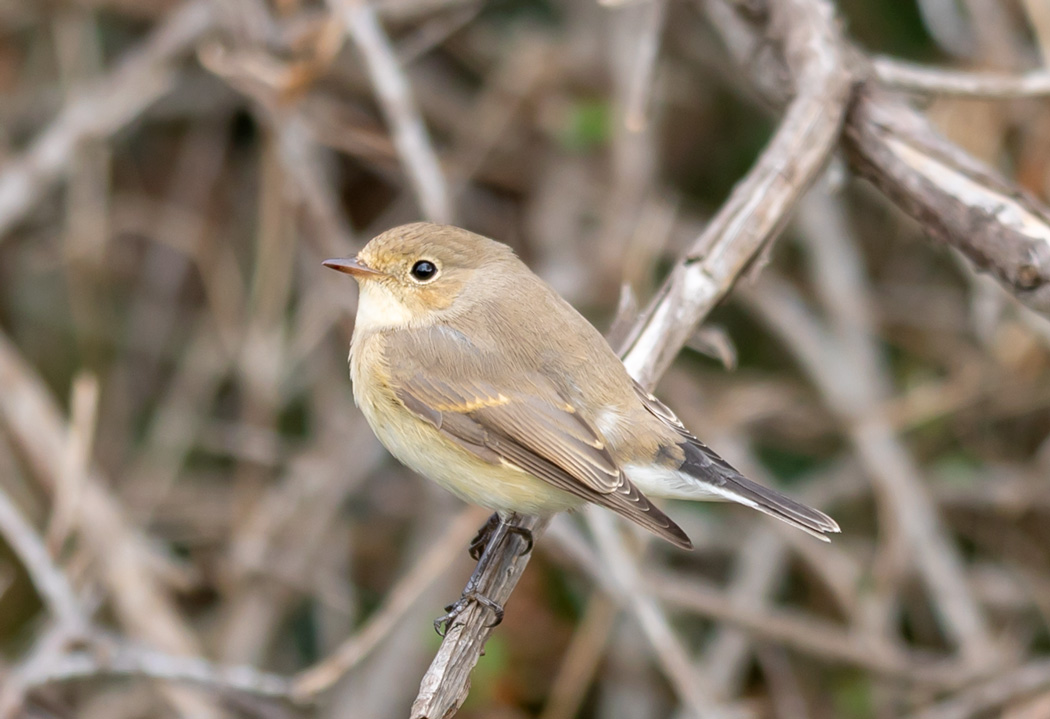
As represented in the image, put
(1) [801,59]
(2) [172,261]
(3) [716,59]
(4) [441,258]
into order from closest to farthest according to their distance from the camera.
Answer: (1) [801,59] < (4) [441,258] < (3) [716,59] < (2) [172,261]

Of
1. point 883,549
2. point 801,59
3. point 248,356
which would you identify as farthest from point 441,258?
point 883,549

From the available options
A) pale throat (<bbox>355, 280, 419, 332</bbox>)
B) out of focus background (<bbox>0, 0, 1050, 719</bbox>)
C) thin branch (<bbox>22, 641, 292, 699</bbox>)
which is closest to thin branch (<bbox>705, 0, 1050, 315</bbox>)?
out of focus background (<bbox>0, 0, 1050, 719</bbox>)

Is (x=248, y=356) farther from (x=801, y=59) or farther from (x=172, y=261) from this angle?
(x=801, y=59)

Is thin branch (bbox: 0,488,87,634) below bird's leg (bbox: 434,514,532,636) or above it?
below

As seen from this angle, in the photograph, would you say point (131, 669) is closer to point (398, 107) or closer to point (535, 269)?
point (398, 107)

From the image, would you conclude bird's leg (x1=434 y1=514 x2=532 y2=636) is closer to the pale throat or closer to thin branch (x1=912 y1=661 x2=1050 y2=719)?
the pale throat

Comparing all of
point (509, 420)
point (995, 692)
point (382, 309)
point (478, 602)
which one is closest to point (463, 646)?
point (478, 602)
